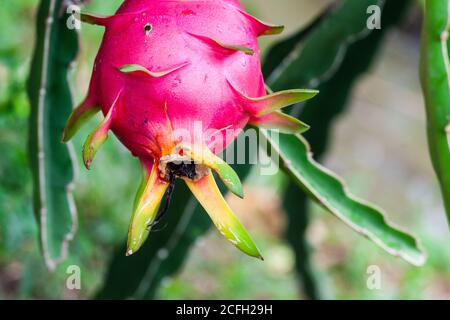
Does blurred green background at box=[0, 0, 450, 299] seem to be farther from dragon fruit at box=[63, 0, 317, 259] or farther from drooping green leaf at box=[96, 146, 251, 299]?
dragon fruit at box=[63, 0, 317, 259]

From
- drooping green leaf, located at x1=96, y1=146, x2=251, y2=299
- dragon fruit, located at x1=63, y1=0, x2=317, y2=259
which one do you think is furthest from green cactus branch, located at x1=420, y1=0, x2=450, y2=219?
drooping green leaf, located at x1=96, y1=146, x2=251, y2=299

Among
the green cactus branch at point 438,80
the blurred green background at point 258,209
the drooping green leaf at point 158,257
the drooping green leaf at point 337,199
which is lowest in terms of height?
the blurred green background at point 258,209

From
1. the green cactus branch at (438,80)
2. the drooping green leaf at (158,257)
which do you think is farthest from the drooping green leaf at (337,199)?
the drooping green leaf at (158,257)

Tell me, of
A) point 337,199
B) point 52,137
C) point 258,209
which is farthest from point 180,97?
point 258,209

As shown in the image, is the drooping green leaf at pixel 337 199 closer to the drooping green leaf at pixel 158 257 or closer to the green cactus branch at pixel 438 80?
the green cactus branch at pixel 438 80

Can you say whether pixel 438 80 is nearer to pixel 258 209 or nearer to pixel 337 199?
pixel 337 199

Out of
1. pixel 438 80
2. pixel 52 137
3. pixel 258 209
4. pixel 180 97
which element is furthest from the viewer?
pixel 258 209

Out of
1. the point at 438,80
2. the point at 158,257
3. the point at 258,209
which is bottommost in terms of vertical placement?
the point at 258,209
